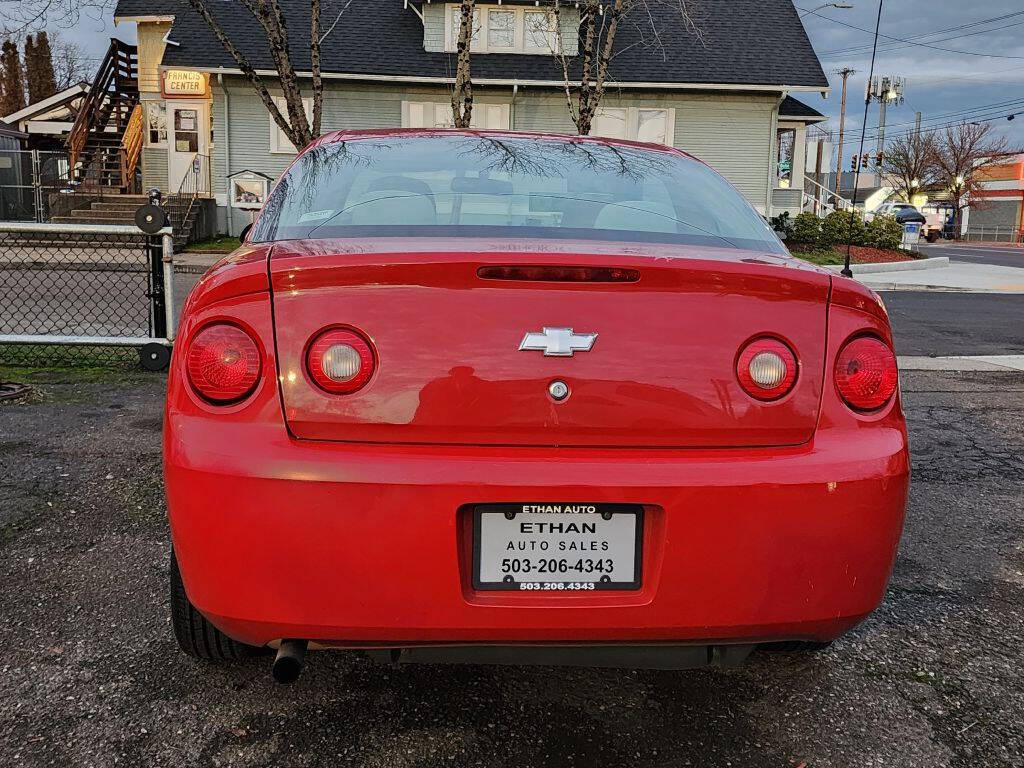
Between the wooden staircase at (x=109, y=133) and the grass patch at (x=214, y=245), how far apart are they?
3481 millimetres

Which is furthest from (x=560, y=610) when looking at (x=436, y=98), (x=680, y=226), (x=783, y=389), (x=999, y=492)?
(x=436, y=98)

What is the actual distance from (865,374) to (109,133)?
27.5m

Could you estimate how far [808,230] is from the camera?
72.3 ft

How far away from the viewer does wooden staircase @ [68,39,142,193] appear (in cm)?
2331

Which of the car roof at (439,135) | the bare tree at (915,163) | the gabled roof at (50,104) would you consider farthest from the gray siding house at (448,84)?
the bare tree at (915,163)

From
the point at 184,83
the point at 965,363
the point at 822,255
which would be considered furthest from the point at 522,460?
the point at 184,83

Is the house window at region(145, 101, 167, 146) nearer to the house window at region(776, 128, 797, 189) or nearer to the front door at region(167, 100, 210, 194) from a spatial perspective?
the front door at region(167, 100, 210, 194)

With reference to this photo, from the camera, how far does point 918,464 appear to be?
4.71 metres

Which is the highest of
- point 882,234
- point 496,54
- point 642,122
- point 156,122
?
point 496,54

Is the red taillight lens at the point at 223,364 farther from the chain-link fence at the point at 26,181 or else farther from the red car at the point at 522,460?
the chain-link fence at the point at 26,181

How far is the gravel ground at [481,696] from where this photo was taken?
2.10 meters

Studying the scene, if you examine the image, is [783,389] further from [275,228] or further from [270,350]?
A: [275,228]

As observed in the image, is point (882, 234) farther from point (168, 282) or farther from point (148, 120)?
point (168, 282)

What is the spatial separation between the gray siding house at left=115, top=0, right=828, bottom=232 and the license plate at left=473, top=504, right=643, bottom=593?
21.5 meters
